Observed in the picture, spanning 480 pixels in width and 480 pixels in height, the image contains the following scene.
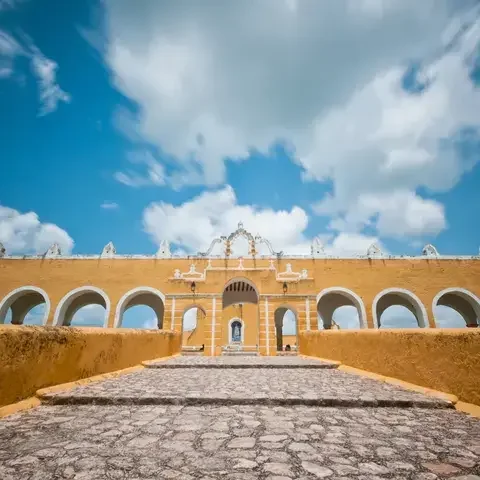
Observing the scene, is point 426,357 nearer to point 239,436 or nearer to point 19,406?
point 239,436

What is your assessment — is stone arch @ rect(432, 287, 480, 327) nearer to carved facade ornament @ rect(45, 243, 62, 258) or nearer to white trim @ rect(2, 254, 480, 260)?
white trim @ rect(2, 254, 480, 260)

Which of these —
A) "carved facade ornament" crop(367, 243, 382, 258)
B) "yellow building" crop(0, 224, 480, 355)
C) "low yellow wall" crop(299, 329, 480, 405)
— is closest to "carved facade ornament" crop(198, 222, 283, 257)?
"yellow building" crop(0, 224, 480, 355)

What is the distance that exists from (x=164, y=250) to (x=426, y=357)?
608 inches

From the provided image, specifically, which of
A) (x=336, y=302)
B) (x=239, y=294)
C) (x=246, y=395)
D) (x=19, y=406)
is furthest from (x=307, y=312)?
(x=19, y=406)

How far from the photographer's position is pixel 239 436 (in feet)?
7.86

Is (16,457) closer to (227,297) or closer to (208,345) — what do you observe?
(208,345)

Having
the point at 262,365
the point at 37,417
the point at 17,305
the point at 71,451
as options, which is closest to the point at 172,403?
the point at 37,417

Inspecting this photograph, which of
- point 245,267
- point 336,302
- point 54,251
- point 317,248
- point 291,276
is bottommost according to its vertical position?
point 336,302

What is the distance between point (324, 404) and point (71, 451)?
2.64m

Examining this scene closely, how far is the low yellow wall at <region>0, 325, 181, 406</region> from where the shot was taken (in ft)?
10.2

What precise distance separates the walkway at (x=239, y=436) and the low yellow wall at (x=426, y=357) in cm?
38

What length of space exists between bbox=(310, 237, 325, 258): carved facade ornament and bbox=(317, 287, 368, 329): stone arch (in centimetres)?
207

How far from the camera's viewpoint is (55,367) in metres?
3.93

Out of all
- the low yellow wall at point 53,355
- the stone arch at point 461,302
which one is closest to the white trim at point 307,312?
the stone arch at point 461,302
